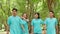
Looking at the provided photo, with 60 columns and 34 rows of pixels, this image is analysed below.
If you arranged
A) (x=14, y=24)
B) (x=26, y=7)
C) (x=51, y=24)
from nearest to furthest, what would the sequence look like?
(x=14, y=24)
(x=51, y=24)
(x=26, y=7)

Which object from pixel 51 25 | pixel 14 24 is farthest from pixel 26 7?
pixel 14 24

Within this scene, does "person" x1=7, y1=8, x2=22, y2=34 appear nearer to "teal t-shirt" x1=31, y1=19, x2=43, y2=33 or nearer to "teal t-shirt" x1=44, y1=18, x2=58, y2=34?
"teal t-shirt" x1=31, y1=19, x2=43, y2=33

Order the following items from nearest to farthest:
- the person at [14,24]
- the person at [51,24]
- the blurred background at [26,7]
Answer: the person at [14,24] → the person at [51,24] → the blurred background at [26,7]

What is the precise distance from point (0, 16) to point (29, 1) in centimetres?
257

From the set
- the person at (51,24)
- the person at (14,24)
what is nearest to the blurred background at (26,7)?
the person at (51,24)

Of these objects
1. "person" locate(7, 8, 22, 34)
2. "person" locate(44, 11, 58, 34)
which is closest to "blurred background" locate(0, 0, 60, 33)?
"person" locate(44, 11, 58, 34)

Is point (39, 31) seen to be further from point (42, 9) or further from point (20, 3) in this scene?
point (20, 3)

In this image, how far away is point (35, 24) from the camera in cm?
922

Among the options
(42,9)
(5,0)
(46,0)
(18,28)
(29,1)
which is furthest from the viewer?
(5,0)

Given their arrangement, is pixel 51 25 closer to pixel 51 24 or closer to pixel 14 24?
pixel 51 24

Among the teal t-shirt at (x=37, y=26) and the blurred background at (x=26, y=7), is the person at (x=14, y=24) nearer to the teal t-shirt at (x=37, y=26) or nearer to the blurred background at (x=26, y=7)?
the teal t-shirt at (x=37, y=26)

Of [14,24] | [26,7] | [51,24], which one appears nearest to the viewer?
[14,24]

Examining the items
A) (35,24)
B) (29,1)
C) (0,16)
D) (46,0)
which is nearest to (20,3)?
(29,1)

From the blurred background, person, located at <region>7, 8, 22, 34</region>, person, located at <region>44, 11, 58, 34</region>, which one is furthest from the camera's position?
the blurred background
